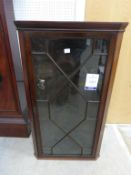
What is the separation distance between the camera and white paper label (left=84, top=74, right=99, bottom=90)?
108 cm

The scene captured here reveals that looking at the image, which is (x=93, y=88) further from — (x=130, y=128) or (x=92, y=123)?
(x=130, y=128)

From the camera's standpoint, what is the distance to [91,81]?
1.09 metres

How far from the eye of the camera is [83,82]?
110cm

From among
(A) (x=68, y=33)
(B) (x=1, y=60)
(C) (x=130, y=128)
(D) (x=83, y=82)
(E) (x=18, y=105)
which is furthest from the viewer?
(C) (x=130, y=128)

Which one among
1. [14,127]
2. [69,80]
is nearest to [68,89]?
[69,80]

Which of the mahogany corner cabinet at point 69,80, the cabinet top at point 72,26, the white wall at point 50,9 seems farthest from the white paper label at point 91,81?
the white wall at point 50,9

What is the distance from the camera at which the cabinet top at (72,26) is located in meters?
0.87

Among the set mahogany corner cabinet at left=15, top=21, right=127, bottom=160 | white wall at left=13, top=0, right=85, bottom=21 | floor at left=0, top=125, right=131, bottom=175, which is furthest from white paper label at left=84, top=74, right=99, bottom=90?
floor at left=0, top=125, right=131, bottom=175

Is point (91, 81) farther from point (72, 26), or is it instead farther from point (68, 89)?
point (72, 26)

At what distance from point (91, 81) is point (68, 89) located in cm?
17

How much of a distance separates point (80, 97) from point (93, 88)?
12 cm

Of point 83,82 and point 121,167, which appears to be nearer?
point 83,82

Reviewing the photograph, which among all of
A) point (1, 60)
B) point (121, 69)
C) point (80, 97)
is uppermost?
point (1, 60)

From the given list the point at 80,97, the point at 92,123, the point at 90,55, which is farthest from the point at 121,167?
the point at 90,55
